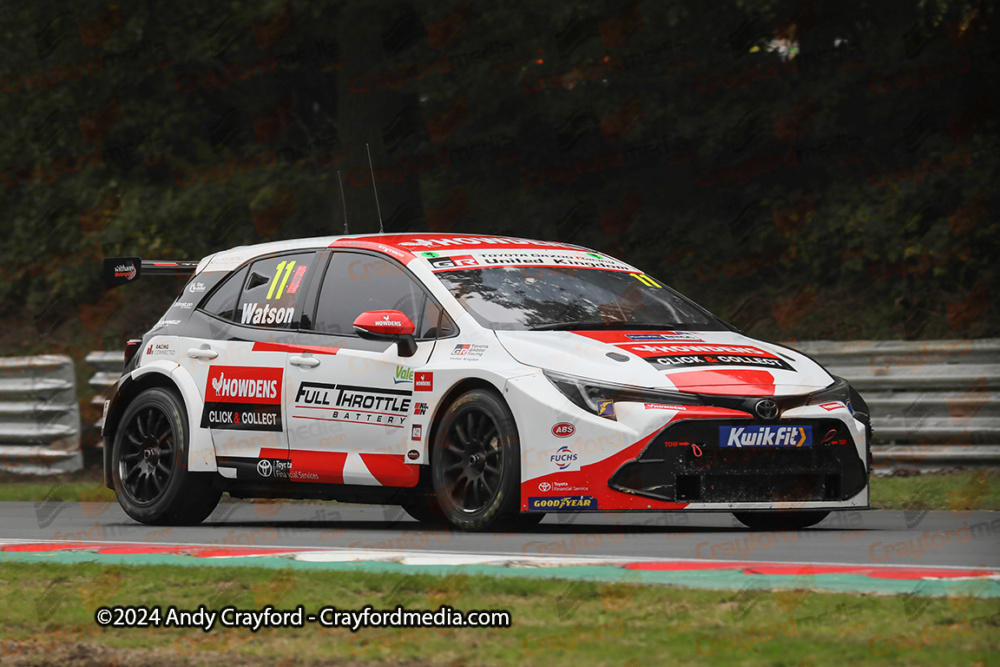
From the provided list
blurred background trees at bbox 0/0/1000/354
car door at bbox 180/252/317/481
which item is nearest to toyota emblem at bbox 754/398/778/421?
car door at bbox 180/252/317/481

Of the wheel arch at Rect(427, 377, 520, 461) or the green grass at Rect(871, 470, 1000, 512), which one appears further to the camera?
the green grass at Rect(871, 470, 1000, 512)

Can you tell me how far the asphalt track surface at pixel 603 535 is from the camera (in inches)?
261

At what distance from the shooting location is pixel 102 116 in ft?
67.7

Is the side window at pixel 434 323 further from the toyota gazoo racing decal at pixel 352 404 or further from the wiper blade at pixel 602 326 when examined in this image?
the wiper blade at pixel 602 326

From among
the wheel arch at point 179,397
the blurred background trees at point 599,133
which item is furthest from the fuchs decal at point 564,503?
the blurred background trees at point 599,133

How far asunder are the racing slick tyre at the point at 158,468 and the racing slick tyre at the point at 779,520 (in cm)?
330

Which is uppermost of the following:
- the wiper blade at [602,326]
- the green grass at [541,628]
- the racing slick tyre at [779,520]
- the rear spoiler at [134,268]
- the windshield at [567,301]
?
the rear spoiler at [134,268]

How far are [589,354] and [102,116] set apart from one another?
1447 cm

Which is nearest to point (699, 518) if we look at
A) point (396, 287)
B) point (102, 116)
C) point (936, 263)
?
point (396, 287)

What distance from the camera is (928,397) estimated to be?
11.5 m

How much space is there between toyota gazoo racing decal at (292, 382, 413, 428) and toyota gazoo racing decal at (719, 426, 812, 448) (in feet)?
5.73

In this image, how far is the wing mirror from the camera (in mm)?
8188

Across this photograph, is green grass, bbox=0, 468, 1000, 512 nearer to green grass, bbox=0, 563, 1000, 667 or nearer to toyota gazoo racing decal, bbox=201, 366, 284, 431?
toyota gazoo racing decal, bbox=201, 366, 284, 431

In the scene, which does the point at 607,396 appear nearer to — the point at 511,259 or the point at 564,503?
the point at 564,503
